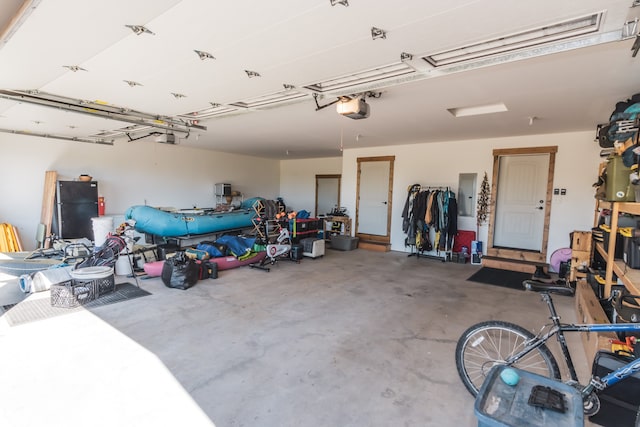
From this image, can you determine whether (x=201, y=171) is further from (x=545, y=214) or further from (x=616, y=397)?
(x=616, y=397)

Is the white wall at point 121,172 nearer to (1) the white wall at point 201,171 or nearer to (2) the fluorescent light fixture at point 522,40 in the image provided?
(1) the white wall at point 201,171

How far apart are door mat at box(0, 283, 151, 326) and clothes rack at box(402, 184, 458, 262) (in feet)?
15.9

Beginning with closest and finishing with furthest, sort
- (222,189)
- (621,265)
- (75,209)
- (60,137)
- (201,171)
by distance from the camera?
(621,265)
(75,209)
(60,137)
(201,171)
(222,189)

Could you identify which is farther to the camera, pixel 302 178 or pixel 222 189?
pixel 302 178

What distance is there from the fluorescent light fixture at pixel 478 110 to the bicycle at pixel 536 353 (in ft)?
8.13

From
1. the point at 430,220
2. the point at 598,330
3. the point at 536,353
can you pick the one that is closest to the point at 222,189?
the point at 430,220

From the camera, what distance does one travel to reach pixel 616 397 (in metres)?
1.76

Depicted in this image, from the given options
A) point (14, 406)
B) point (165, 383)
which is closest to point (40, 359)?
point (14, 406)

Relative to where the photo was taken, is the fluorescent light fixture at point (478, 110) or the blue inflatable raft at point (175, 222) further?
the blue inflatable raft at point (175, 222)

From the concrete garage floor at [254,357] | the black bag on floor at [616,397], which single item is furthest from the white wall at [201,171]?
the black bag on floor at [616,397]

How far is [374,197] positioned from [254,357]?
552cm

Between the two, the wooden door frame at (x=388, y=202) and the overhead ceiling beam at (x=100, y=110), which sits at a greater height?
the overhead ceiling beam at (x=100, y=110)

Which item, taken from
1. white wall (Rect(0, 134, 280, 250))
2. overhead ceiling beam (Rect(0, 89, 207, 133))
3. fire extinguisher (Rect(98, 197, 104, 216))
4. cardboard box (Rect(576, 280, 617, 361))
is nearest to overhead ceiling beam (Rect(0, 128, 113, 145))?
white wall (Rect(0, 134, 280, 250))

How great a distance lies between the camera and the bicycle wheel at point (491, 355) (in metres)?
1.90
